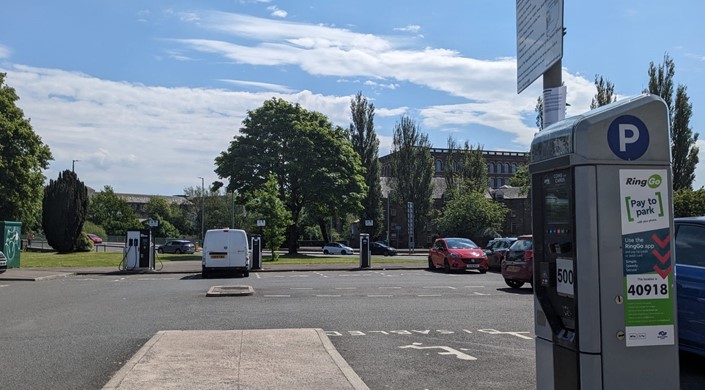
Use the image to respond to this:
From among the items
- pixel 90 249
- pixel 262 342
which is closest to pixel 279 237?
pixel 90 249

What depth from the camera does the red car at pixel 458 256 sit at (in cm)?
2691

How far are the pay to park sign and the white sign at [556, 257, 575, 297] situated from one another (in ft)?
1.08

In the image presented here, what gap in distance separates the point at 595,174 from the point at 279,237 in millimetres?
36725

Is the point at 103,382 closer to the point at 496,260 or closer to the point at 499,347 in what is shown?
the point at 499,347

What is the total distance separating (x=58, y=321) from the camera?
12.2 meters

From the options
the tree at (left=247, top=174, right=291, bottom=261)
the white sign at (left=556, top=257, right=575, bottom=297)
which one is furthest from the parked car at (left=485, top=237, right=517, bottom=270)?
the white sign at (left=556, top=257, right=575, bottom=297)

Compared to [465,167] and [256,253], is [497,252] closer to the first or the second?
[256,253]

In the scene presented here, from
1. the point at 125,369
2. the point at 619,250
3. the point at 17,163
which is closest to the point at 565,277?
the point at 619,250

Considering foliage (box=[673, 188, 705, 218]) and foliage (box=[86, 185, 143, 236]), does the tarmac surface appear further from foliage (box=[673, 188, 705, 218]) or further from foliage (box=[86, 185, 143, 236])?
foliage (box=[86, 185, 143, 236])

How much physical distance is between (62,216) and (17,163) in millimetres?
5010

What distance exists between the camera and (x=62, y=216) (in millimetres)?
50281

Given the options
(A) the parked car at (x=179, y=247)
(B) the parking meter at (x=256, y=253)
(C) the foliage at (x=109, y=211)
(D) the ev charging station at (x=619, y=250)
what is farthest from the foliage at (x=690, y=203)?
(C) the foliage at (x=109, y=211)

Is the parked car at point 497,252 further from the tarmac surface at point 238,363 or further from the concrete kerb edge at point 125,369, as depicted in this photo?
the concrete kerb edge at point 125,369

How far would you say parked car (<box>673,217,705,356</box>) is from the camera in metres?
7.08
